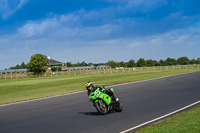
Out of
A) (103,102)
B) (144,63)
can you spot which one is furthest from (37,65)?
(144,63)

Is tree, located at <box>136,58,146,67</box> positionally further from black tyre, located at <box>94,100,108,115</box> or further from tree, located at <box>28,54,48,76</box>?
black tyre, located at <box>94,100,108,115</box>

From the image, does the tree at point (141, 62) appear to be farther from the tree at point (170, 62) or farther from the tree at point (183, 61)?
the tree at point (183, 61)

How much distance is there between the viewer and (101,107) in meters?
10.4

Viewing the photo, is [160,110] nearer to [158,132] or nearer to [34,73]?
[158,132]

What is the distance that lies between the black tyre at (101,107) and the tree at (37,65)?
6363 cm

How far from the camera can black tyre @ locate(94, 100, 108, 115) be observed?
10.2 m

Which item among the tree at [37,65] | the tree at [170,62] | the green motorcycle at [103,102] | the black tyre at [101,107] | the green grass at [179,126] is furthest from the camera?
the tree at [170,62]

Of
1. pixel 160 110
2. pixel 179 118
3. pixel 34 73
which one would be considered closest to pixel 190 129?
pixel 179 118

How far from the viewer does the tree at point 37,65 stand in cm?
7244

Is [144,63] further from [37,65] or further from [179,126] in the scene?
[179,126]

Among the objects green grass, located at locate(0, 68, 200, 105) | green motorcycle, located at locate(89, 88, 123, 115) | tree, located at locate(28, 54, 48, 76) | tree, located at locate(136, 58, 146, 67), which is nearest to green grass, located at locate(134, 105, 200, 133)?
green motorcycle, located at locate(89, 88, 123, 115)

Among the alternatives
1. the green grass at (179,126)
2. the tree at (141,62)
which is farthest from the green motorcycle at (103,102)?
the tree at (141,62)

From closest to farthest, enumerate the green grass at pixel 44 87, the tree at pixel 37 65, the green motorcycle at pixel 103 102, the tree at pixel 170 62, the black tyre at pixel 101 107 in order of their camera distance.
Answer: the green motorcycle at pixel 103 102 → the black tyre at pixel 101 107 → the green grass at pixel 44 87 → the tree at pixel 37 65 → the tree at pixel 170 62

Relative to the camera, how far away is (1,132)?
8516 millimetres
